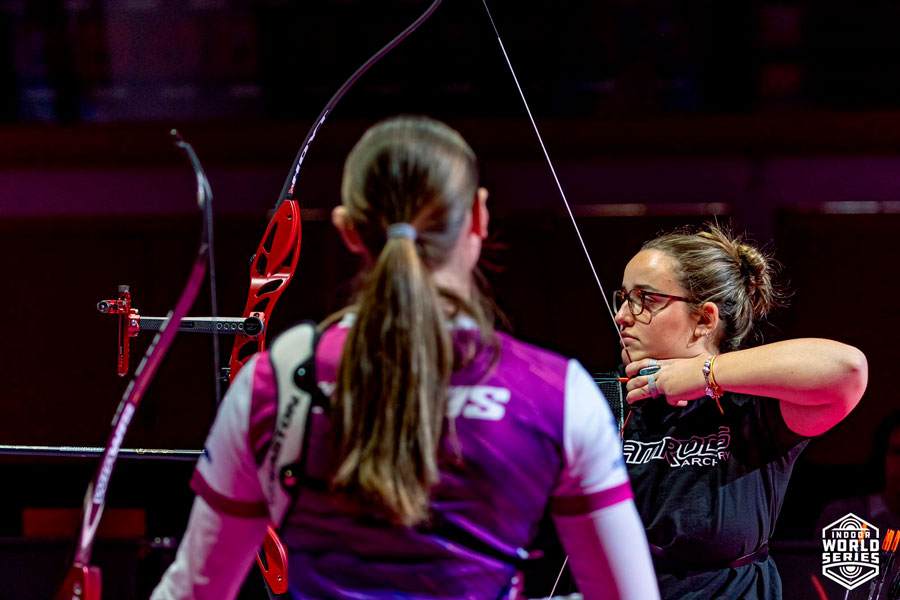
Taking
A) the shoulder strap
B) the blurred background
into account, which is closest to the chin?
the shoulder strap

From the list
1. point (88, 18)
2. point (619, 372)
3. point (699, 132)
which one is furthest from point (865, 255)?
point (88, 18)

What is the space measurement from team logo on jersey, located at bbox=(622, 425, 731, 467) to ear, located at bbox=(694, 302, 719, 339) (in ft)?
0.67

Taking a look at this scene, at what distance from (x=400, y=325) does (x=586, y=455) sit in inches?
8.8

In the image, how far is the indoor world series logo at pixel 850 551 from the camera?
275 centimetres

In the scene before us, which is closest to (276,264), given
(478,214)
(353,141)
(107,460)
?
(107,460)

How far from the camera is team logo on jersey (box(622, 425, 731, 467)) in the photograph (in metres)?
1.61

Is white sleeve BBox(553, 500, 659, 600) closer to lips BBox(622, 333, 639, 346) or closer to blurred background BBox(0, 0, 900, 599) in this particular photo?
lips BBox(622, 333, 639, 346)

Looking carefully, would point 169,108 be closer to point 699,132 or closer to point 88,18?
point 88,18

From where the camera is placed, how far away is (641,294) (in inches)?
69.2

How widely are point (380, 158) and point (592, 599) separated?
0.50 metres

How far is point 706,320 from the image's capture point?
1.76 m

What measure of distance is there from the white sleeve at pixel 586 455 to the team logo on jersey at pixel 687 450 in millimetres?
717

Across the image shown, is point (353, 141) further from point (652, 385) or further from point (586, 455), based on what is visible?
point (586, 455)

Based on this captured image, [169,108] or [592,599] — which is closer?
[592,599]
